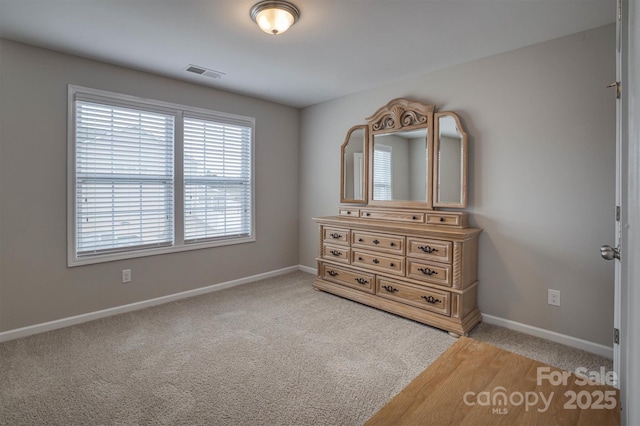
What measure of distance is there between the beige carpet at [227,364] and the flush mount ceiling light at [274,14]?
2339mm

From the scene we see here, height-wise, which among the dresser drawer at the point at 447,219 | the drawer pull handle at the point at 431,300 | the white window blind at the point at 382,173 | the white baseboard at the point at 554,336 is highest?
the white window blind at the point at 382,173

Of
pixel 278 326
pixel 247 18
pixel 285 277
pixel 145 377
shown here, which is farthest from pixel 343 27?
pixel 285 277

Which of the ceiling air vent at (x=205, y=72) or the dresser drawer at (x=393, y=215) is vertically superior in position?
the ceiling air vent at (x=205, y=72)

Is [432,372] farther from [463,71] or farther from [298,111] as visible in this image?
[298,111]

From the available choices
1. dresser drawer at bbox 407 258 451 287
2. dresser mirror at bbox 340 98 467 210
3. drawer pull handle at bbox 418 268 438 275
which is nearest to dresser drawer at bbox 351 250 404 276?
dresser drawer at bbox 407 258 451 287

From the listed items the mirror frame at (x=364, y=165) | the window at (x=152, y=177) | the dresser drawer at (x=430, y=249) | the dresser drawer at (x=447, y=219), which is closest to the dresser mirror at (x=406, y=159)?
the mirror frame at (x=364, y=165)

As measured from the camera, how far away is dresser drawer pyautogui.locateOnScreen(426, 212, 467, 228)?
120 inches

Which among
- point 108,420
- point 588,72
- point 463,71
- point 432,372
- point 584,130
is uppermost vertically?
point 463,71

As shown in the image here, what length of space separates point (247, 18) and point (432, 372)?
244 centimetres

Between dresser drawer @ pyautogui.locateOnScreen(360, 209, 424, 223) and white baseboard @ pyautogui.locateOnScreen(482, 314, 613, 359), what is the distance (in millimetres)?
1096

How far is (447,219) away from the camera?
3.13m

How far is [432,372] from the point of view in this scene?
3.86 ft

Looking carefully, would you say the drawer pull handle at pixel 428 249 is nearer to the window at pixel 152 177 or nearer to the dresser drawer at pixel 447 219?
the dresser drawer at pixel 447 219

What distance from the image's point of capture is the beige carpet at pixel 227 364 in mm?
1832
